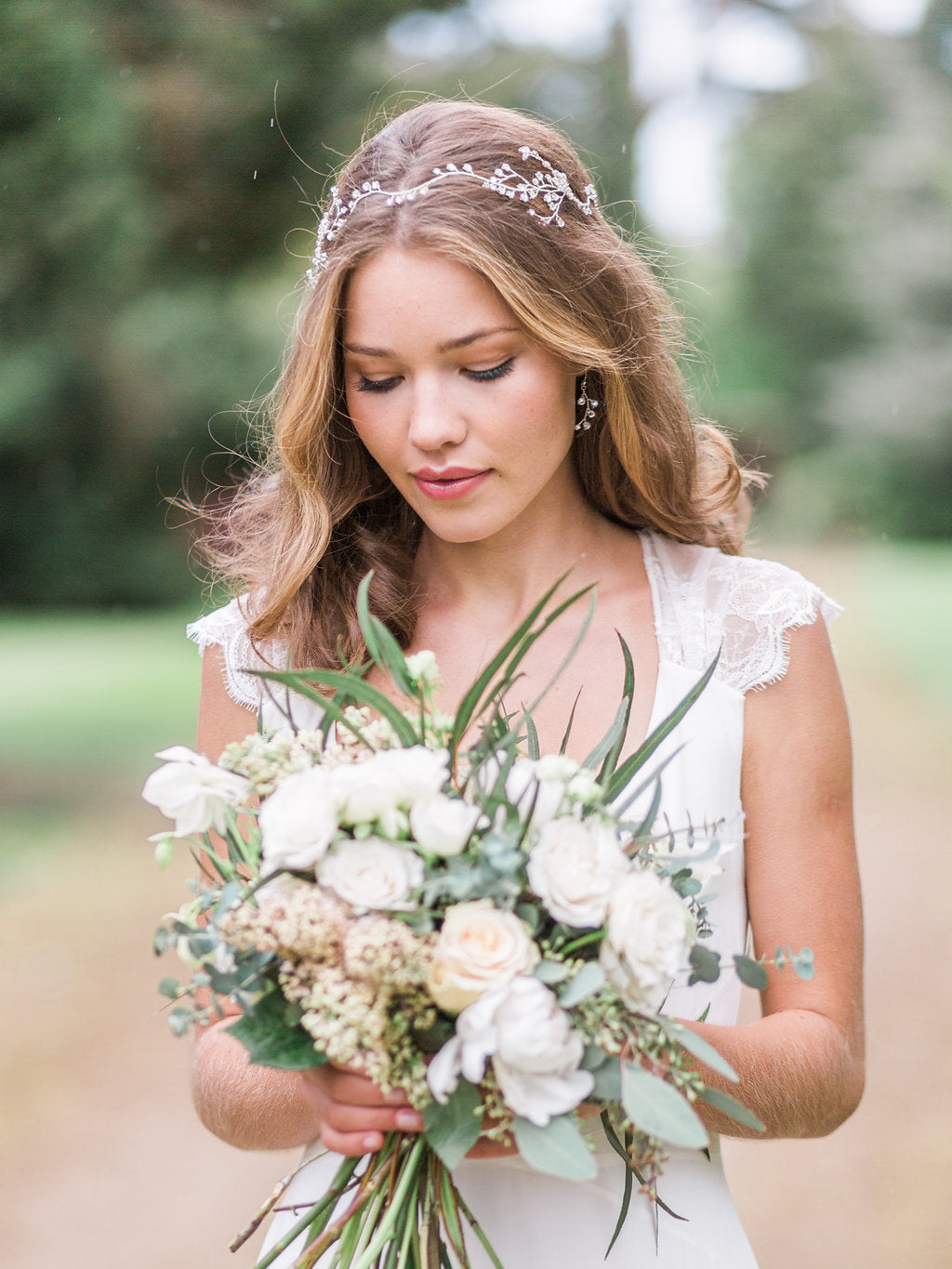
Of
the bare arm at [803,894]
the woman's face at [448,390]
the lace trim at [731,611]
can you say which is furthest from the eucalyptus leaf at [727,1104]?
Result: the woman's face at [448,390]

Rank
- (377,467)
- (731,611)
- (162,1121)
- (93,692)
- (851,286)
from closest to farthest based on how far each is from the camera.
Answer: (731,611) → (377,467) → (162,1121) → (93,692) → (851,286)

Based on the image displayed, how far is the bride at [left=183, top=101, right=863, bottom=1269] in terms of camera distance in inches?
77.3

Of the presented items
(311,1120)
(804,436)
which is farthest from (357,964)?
(804,436)

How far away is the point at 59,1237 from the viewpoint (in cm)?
464

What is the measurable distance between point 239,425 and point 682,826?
10428 millimetres

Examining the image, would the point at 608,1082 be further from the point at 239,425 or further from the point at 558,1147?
the point at 239,425

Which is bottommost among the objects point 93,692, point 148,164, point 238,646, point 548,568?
point 238,646

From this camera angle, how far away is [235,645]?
234 cm

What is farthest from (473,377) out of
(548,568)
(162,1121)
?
(162,1121)

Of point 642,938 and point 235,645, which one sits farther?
point 235,645

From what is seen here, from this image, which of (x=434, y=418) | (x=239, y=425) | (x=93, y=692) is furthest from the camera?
(x=93, y=692)

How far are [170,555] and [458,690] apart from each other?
51.9 feet

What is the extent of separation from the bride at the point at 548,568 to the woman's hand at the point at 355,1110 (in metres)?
0.27

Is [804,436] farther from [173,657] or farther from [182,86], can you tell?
[182,86]
